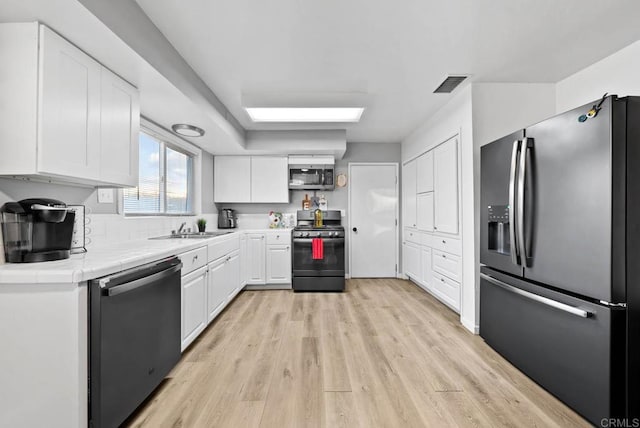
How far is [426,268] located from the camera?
3918 mm

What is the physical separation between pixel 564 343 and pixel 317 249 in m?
2.85

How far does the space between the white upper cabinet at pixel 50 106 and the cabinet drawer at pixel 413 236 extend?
147 inches

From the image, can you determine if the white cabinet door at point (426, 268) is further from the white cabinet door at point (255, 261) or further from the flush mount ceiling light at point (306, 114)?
the white cabinet door at point (255, 261)

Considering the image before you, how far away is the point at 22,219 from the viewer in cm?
148

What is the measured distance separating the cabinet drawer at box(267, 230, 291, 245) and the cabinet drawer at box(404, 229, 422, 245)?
6.25 ft

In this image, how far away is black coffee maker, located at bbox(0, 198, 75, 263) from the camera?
1439mm

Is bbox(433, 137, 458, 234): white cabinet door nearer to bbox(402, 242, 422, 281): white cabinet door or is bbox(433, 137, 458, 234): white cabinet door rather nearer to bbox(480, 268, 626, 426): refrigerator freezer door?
bbox(402, 242, 422, 281): white cabinet door

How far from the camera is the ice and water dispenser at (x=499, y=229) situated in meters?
2.17

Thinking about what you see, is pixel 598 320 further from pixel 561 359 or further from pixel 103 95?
pixel 103 95

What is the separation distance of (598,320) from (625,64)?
2.10m

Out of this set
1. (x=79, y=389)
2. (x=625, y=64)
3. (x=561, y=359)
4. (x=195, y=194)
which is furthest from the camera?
Result: (x=195, y=194)

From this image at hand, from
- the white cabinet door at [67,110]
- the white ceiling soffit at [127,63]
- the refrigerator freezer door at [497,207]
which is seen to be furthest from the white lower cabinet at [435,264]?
the white cabinet door at [67,110]

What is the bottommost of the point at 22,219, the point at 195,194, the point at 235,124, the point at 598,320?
the point at 598,320

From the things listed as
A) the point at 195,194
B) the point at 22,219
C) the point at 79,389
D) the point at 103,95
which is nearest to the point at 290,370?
the point at 79,389
